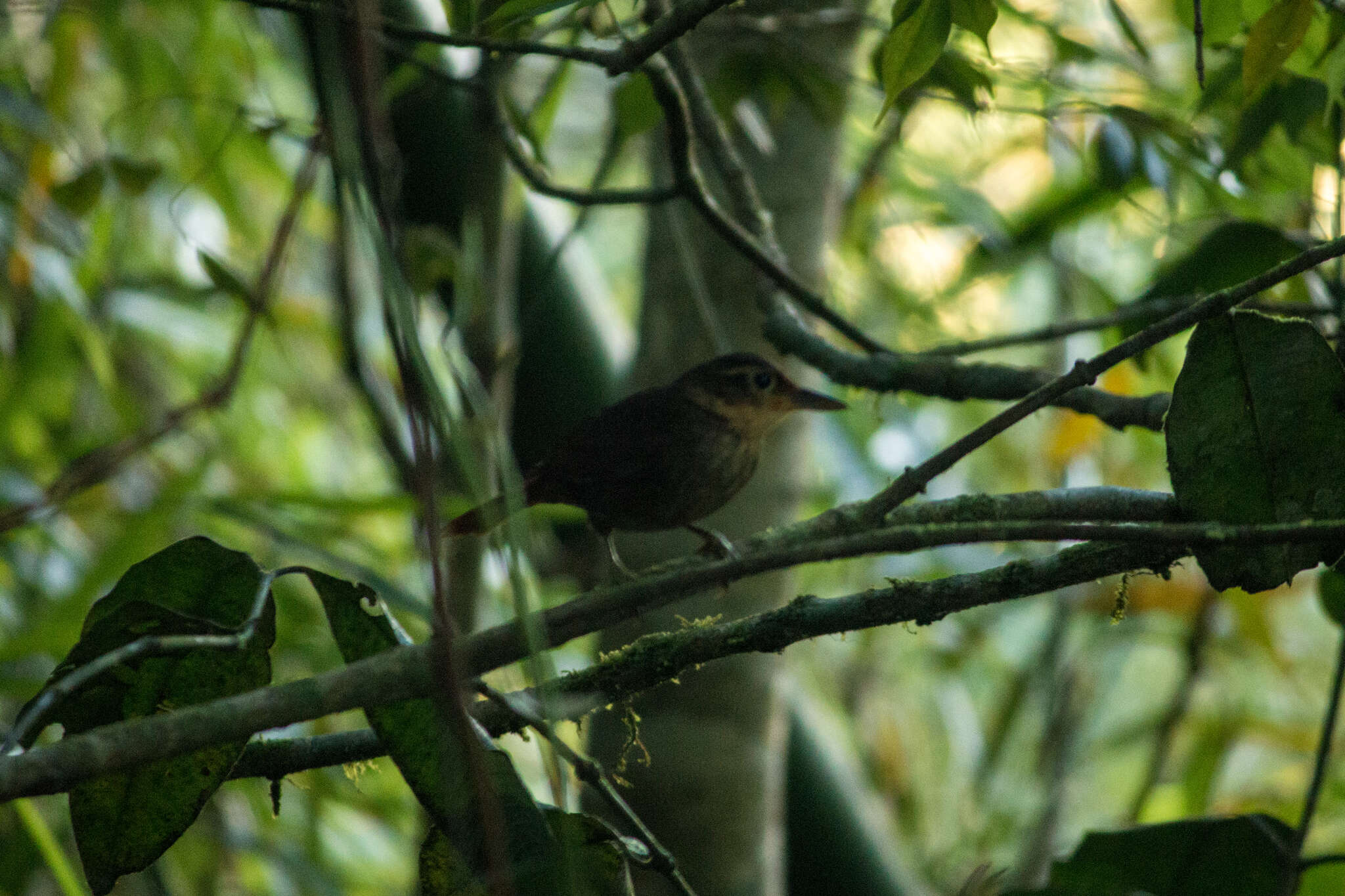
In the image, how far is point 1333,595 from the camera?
132cm

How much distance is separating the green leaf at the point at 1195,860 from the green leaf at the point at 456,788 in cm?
57

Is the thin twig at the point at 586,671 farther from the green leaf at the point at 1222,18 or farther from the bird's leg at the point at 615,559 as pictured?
the bird's leg at the point at 615,559

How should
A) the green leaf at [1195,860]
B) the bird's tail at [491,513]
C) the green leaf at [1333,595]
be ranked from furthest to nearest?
the green leaf at [1333,595]
the green leaf at [1195,860]
the bird's tail at [491,513]

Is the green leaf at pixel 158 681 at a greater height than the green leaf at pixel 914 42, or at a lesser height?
lesser

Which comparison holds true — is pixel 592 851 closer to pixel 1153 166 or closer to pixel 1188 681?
pixel 1153 166

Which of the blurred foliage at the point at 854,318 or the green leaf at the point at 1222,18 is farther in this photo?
the blurred foliage at the point at 854,318

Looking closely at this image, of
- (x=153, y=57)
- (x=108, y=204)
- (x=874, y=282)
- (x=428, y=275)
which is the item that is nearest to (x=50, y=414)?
(x=108, y=204)

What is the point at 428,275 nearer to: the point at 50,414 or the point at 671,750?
the point at 671,750

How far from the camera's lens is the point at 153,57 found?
278 cm

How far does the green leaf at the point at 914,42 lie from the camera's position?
1.02 meters

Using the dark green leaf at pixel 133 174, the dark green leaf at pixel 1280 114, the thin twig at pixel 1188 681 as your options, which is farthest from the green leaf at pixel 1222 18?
the thin twig at pixel 1188 681

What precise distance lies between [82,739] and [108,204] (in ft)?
8.14

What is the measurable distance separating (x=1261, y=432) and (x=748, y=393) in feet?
4.00

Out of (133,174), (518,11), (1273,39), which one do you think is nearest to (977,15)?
(1273,39)
